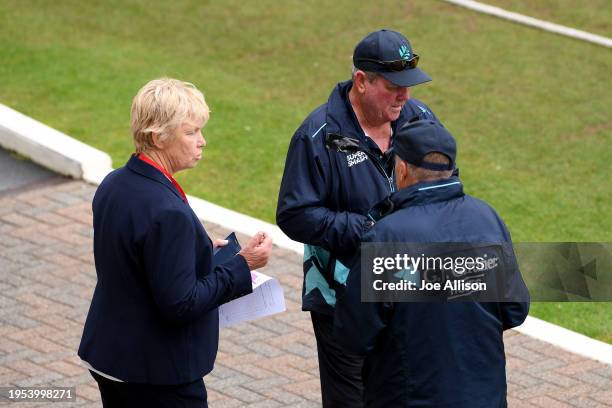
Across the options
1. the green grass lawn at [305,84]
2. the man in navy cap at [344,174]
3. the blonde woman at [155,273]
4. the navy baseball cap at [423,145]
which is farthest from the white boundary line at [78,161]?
the blonde woman at [155,273]

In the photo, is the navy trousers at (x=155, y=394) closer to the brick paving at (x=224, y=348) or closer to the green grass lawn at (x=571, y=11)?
the brick paving at (x=224, y=348)

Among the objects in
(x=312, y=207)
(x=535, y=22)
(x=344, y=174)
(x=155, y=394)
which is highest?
(x=535, y=22)

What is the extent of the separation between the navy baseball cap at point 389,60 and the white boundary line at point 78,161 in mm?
2816

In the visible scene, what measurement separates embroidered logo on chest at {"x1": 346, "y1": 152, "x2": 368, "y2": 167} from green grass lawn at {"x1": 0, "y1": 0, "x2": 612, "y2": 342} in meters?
3.01

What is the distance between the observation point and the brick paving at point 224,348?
655 cm

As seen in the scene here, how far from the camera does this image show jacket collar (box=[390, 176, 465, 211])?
4.06 meters

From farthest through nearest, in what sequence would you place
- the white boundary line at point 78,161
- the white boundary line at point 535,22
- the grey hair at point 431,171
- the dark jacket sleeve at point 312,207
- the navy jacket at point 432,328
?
the white boundary line at point 535,22 → the white boundary line at point 78,161 → the dark jacket sleeve at point 312,207 → the grey hair at point 431,171 → the navy jacket at point 432,328

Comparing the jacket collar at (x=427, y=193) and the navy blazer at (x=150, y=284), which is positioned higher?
the jacket collar at (x=427, y=193)

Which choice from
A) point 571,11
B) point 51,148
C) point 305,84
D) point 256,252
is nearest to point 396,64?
point 256,252

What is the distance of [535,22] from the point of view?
544 inches

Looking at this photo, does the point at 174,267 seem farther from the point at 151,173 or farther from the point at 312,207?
the point at 312,207

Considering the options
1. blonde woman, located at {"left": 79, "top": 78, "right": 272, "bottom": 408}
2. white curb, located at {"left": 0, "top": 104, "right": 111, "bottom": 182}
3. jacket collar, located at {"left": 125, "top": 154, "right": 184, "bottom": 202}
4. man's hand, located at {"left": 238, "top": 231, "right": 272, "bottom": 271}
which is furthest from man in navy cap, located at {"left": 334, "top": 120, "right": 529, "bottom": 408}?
white curb, located at {"left": 0, "top": 104, "right": 111, "bottom": 182}

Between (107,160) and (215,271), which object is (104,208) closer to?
(215,271)

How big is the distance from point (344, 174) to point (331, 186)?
0.09 m
